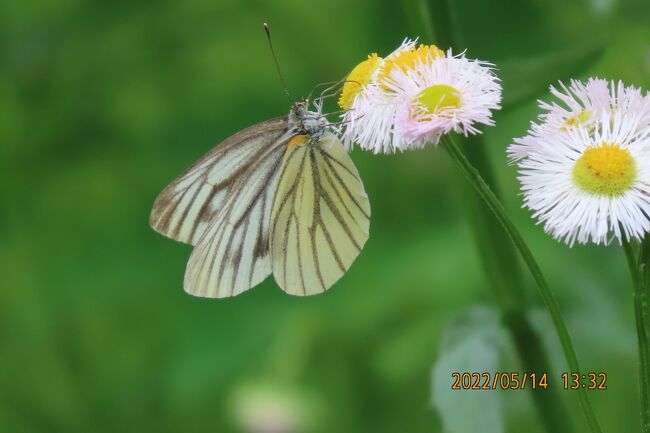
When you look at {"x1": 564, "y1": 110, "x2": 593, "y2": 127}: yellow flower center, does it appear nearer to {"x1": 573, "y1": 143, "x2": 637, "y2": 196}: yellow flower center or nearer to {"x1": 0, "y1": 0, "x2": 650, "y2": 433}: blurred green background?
{"x1": 573, "y1": 143, "x2": 637, "y2": 196}: yellow flower center

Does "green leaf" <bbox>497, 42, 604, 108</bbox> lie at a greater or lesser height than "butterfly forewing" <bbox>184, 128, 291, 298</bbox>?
greater

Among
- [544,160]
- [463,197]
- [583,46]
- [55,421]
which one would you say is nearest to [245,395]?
[55,421]

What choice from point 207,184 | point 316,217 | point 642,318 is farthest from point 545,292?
point 207,184

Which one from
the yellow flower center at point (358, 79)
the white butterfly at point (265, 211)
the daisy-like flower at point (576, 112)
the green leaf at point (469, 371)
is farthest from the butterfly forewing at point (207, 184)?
the daisy-like flower at point (576, 112)

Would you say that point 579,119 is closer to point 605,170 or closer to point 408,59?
point 605,170

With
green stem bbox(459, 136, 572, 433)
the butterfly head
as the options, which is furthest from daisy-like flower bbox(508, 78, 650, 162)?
the butterfly head

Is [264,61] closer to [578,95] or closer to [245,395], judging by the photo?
[245,395]

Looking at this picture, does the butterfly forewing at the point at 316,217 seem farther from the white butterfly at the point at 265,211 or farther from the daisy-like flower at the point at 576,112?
the daisy-like flower at the point at 576,112
